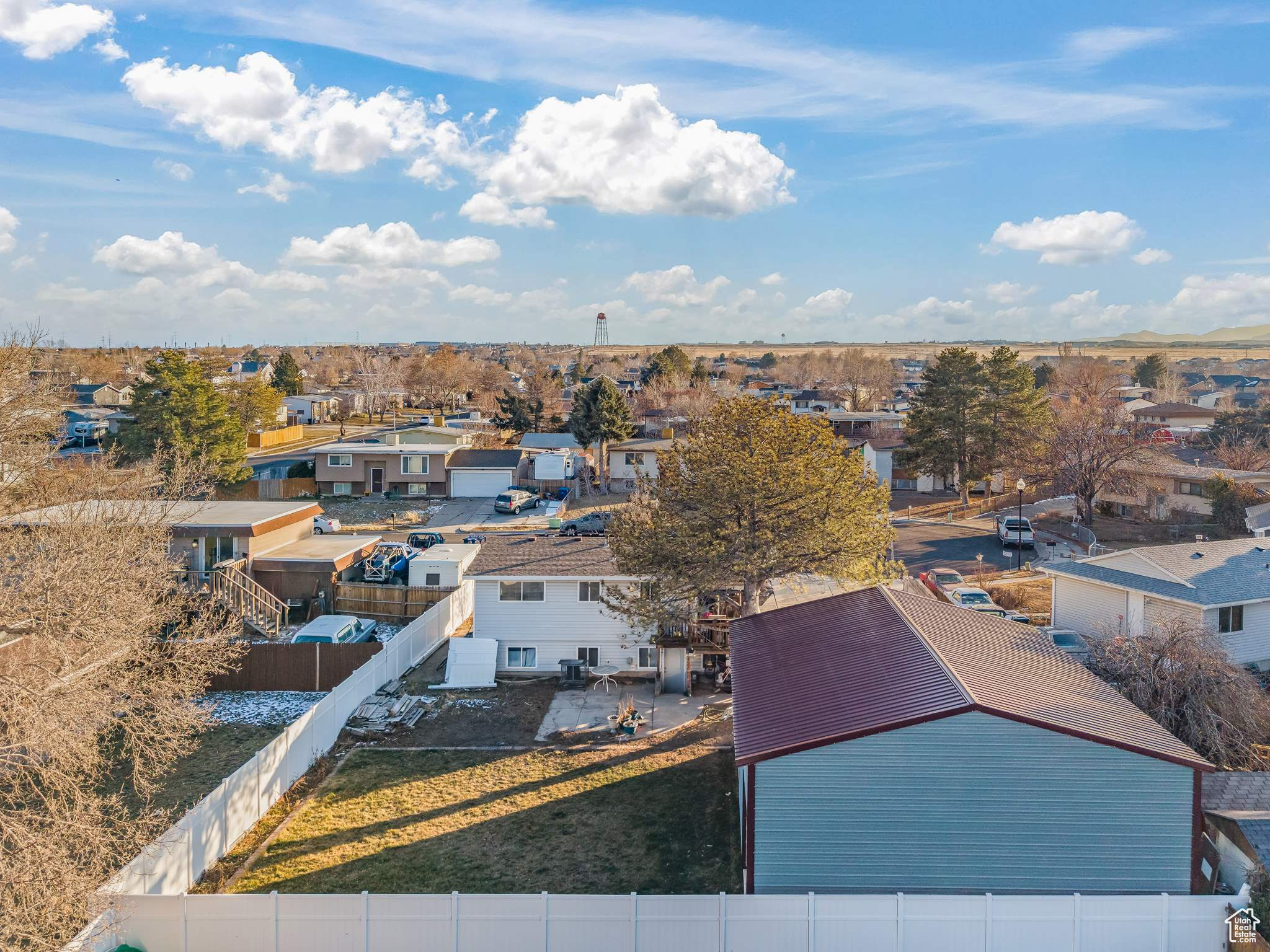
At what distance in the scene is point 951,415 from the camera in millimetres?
59781

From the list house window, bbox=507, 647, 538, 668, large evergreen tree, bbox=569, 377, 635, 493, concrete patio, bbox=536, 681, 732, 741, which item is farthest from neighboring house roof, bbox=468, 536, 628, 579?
large evergreen tree, bbox=569, 377, 635, 493

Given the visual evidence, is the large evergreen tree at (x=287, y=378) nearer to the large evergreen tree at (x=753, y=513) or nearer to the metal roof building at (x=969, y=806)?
the large evergreen tree at (x=753, y=513)

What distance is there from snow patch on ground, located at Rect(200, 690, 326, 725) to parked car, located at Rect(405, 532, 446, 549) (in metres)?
15.8

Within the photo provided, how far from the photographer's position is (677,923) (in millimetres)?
13359

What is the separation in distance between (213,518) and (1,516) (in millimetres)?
18000

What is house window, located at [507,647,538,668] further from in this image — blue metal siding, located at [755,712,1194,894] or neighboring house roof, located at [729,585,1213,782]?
blue metal siding, located at [755,712,1194,894]

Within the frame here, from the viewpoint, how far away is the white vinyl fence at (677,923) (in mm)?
13383

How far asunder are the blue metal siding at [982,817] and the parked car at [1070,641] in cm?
1268

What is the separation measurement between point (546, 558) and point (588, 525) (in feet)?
57.3

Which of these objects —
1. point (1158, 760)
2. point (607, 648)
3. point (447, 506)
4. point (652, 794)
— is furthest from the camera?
point (447, 506)

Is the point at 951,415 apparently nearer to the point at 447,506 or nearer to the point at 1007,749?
the point at 447,506

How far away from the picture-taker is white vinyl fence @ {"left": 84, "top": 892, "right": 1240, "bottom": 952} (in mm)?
13383

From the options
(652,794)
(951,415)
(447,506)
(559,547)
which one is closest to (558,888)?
(652,794)

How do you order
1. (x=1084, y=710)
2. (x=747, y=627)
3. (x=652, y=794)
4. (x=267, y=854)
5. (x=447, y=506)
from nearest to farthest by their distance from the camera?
(x=1084, y=710), (x=267, y=854), (x=652, y=794), (x=747, y=627), (x=447, y=506)
